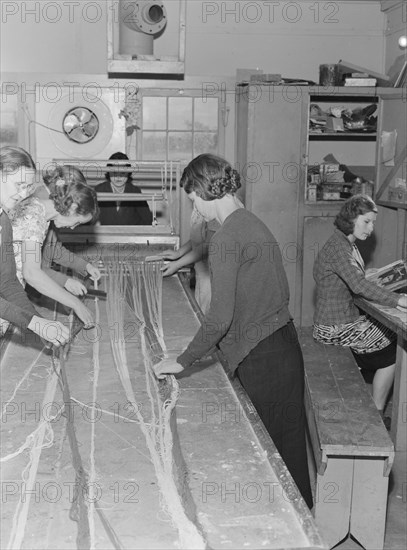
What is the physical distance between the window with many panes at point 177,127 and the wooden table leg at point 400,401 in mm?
3209

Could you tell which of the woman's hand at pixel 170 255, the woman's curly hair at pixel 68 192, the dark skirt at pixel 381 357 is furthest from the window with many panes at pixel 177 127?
the woman's curly hair at pixel 68 192

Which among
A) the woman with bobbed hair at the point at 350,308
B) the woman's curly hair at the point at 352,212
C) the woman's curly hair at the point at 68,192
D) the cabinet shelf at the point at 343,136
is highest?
the cabinet shelf at the point at 343,136

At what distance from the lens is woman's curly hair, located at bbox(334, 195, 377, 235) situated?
4156 mm

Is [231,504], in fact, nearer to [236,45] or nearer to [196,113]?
[196,113]

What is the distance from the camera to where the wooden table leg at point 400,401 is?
3.68m

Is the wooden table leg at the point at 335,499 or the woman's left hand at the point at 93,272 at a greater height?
the woman's left hand at the point at 93,272

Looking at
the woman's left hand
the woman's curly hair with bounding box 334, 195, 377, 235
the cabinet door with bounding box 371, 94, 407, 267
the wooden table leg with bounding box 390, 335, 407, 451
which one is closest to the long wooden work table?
the wooden table leg with bounding box 390, 335, 407, 451

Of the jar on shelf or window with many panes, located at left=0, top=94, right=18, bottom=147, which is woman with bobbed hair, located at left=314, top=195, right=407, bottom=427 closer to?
the jar on shelf

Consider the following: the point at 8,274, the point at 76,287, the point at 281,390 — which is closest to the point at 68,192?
the point at 8,274

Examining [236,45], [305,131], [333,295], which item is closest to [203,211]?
[333,295]

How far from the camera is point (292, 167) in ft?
20.1

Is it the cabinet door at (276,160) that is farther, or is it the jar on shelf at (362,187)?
the jar on shelf at (362,187)

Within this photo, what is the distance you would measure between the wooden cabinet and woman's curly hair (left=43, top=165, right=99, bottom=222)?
3.20 metres

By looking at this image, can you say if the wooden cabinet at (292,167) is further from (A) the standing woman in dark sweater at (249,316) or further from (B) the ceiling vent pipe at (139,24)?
(A) the standing woman in dark sweater at (249,316)
